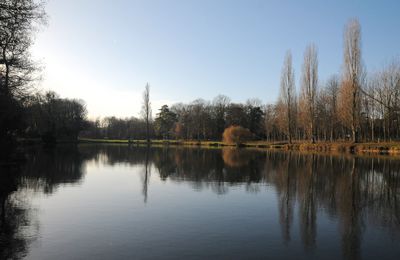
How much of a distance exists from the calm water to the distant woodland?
6.14m

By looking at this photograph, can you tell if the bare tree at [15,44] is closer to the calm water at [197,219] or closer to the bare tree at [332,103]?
the calm water at [197,219]

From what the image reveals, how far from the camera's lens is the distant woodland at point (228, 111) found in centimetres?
1789

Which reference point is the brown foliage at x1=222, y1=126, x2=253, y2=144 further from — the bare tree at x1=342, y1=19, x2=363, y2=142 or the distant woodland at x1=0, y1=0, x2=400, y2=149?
the bare tree at x1=342, y1=19, x2=363, y2=142

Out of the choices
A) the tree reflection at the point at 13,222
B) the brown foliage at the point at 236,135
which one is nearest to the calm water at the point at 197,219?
the tree reflection at the point at 13,222

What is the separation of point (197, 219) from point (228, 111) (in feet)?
287

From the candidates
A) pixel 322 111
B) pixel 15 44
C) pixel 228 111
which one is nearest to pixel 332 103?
pixel 322 111

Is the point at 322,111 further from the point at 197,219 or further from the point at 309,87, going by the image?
the point at 197,219

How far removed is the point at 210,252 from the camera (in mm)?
6984

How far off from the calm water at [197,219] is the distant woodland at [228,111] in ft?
20.2

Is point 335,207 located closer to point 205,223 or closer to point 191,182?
point 205,223

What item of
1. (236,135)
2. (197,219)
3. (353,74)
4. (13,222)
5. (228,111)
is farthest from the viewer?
(228,111)

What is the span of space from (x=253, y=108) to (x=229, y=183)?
269ft

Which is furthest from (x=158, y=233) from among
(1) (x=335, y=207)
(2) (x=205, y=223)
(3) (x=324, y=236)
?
(1) (x=335, y=207)

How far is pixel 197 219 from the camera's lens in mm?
9867
